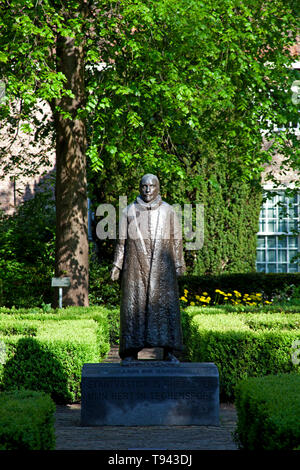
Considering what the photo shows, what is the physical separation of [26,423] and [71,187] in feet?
25.0

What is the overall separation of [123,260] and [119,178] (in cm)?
797

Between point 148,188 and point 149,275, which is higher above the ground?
point 148,188

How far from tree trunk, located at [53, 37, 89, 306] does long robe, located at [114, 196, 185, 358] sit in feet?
15.4

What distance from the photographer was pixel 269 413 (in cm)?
424

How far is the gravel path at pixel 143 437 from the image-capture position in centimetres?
523

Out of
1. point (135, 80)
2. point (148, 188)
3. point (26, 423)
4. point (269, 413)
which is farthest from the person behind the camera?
point (135, 80)

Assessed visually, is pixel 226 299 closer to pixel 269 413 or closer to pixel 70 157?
pixel 70 157

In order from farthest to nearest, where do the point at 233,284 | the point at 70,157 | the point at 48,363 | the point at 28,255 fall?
the point at 28,255 < the point at 233,284 < the point at 70,157 < the point at 48,363

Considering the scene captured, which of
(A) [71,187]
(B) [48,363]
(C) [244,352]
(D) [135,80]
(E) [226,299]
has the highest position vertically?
(D) [135,80]

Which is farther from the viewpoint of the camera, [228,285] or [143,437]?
[228,285]

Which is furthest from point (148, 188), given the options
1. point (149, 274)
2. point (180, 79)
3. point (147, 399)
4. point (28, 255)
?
point (28, 255)

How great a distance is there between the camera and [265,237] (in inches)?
729

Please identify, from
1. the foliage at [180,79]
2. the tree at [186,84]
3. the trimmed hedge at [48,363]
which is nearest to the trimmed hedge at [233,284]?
the tree at [186,84]

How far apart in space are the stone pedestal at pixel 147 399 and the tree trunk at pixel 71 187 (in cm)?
525
